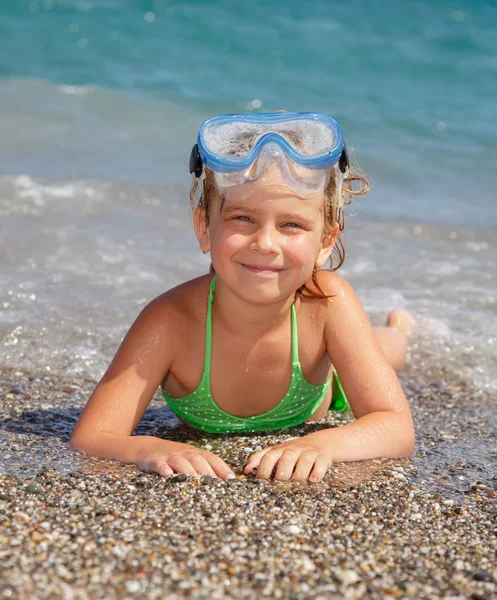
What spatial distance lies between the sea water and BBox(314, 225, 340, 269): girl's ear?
69.0 inches

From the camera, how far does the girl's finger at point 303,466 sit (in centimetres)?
315

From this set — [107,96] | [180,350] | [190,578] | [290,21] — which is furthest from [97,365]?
[290,21]

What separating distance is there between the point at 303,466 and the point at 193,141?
822cm

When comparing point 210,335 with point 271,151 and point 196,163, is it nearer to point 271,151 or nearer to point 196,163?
point 196,163

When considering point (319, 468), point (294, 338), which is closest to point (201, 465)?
point (319, 468)

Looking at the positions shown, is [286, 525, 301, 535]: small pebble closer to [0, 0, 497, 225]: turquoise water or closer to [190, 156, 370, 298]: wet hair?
[190, 156, 370, 298]: wet hair

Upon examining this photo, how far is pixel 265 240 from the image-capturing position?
329cm

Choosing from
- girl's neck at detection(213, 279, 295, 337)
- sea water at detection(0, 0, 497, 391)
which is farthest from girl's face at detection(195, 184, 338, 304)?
sea water at detection(0, 0, 497, 391)

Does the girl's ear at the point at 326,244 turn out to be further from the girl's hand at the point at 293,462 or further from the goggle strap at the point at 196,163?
the girl's hand at the point at 293,462

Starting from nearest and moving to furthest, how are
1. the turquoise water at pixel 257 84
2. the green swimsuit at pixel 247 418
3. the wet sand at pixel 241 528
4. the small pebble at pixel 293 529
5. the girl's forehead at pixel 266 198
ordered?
1. the wet sand at pixel 241 528
2. the small pebble at pixel 293 529
3. the girl's forehead at pixel 266 198
4. the green swimsuit at pixel 247 418
5. the turquoise water at pixel 257 84

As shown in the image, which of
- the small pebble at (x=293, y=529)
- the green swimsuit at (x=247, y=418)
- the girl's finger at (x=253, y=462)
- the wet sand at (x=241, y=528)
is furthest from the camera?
the green swimsuit at (x=247, y=418)

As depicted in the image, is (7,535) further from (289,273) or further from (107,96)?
(107,96)

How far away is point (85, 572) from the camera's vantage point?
2.36m

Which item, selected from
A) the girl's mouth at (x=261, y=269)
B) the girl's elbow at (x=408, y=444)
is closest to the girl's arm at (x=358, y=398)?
the girl's elbow at (x=408, y=444)
